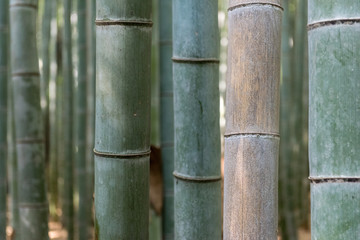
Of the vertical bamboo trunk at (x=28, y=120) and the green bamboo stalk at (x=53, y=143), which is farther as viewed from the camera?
the green bamboo stalk at (x=53, y=143)

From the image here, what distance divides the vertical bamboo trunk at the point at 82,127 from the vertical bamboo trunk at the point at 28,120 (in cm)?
98

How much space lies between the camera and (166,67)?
1727 mm

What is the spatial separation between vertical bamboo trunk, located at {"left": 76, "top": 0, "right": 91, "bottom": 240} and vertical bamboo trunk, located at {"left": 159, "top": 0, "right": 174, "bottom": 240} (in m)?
1.24

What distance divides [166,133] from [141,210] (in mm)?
468

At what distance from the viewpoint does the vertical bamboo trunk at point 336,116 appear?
90cm

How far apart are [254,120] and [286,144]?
2.97 m

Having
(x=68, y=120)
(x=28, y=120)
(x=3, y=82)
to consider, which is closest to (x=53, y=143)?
(x=68, y=120)

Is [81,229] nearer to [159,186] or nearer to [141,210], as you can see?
[159,186]

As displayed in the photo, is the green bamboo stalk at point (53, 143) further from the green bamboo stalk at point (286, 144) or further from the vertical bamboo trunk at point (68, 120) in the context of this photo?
the green bamboo stalk at point (286, 144)

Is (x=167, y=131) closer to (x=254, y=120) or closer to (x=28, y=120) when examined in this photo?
(x=28, y=120)

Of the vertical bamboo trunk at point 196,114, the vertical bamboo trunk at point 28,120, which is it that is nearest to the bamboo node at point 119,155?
the vertical bamboo trunk at point 196,114

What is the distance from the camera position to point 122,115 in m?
1.20

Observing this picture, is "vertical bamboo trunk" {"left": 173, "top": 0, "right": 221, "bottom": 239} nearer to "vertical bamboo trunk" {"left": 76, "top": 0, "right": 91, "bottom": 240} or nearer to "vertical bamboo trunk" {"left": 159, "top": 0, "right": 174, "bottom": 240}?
"vertical bamboo trunk" {"left": 159, "top": 0, "right": 174, "bottom": 240}

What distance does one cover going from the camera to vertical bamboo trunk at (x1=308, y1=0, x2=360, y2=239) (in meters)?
0.90
